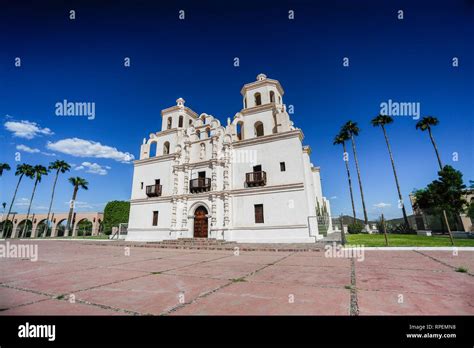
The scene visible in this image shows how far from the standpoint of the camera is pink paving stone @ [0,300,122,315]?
2340 millimetres

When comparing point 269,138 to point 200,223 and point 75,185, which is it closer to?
point 200,223

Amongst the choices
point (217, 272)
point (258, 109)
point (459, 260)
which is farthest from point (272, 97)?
point (217, 272)

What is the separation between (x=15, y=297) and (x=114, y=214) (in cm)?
4115

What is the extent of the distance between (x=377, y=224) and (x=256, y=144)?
25.0 metres

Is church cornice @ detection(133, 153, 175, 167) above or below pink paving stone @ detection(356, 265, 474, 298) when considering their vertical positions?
above

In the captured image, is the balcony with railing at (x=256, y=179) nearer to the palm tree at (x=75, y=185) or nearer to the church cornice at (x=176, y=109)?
the church cornice at (x=176, y=109)

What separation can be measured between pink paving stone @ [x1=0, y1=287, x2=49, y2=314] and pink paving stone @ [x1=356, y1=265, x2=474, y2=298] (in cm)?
481

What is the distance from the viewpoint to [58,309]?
2.48 m

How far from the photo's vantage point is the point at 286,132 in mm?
17547

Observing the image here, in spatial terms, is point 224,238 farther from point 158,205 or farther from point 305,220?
point 158,205

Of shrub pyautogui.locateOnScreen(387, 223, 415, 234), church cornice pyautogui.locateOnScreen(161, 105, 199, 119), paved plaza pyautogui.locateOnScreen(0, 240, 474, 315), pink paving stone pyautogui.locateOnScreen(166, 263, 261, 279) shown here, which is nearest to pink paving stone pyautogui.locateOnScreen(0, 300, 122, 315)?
paved plaza pyautogui.locateOnScreen(0, 240, 474, 315)

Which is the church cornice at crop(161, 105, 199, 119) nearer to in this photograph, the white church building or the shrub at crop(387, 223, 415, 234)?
the white church building

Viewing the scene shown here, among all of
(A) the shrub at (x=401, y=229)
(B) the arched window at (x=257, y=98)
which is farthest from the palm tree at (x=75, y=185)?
(A) the shrub at (x=401, y=229)
